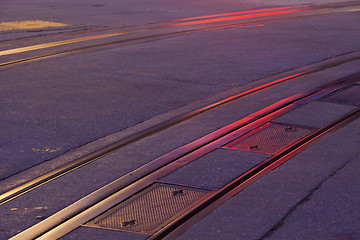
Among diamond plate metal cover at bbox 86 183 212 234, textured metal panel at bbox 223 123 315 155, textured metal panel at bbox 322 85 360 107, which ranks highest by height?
diamond plate metal cover at bbox 86 183 212 234

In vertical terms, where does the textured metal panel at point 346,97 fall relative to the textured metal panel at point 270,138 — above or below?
below

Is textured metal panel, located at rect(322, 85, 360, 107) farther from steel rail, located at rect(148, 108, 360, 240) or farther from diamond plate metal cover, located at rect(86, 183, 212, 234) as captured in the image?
diamond plate metal cover, located at rect(86, 183, 212, 234)

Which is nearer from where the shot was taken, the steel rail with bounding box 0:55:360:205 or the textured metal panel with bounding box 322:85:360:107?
the steel rail with bounding box 0:55:360:205

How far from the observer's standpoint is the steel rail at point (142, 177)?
4406 millimetres

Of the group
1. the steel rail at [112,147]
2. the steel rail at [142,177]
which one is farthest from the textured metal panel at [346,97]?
the steel rail at [112,147]

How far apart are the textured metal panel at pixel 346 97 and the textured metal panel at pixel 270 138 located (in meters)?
1.37

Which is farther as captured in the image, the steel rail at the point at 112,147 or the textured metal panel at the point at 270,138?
the textured metal panel at the point at 270,138

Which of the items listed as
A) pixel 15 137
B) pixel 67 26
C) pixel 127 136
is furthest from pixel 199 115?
pixel 67 26

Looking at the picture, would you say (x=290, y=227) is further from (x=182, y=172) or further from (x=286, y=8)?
(x=286, y=8)

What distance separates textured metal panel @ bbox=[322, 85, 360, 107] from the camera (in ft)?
25.7

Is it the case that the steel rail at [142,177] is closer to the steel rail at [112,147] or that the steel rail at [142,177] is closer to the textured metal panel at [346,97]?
the textured metal panel at [346,97]

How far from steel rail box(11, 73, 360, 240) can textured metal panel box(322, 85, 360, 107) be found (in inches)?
11.0

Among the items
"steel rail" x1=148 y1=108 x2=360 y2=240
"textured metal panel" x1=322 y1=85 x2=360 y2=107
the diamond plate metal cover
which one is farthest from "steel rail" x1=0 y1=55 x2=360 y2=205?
"steel rail" x1=148 y1=108 x2=360 y2=240

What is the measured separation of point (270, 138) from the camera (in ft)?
20.9
